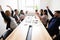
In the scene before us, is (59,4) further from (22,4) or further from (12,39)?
(12,39)

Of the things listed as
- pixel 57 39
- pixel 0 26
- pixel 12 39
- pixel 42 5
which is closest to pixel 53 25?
pixel 57 39

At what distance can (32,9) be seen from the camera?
764 cm

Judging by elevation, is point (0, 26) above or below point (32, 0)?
below

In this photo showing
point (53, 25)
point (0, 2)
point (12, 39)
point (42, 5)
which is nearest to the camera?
point (12, 39)

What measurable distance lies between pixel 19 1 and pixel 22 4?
14.2 inches

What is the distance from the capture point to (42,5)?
24.7ft

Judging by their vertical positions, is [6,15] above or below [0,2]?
below

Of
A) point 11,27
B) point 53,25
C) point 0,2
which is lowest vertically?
point 11,27

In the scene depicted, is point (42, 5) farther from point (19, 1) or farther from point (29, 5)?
point (19, 1)

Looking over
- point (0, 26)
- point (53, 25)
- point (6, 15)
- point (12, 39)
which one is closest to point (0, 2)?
point (0, 26)

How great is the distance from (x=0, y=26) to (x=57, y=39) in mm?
2675

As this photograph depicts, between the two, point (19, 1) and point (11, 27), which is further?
point (19, 1)

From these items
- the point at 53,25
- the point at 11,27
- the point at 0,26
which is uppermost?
the point at 53,25

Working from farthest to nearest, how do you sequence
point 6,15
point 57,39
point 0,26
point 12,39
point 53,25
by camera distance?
point 0,26, point 6,15, point 53,25, point 57,39, point 12,39
